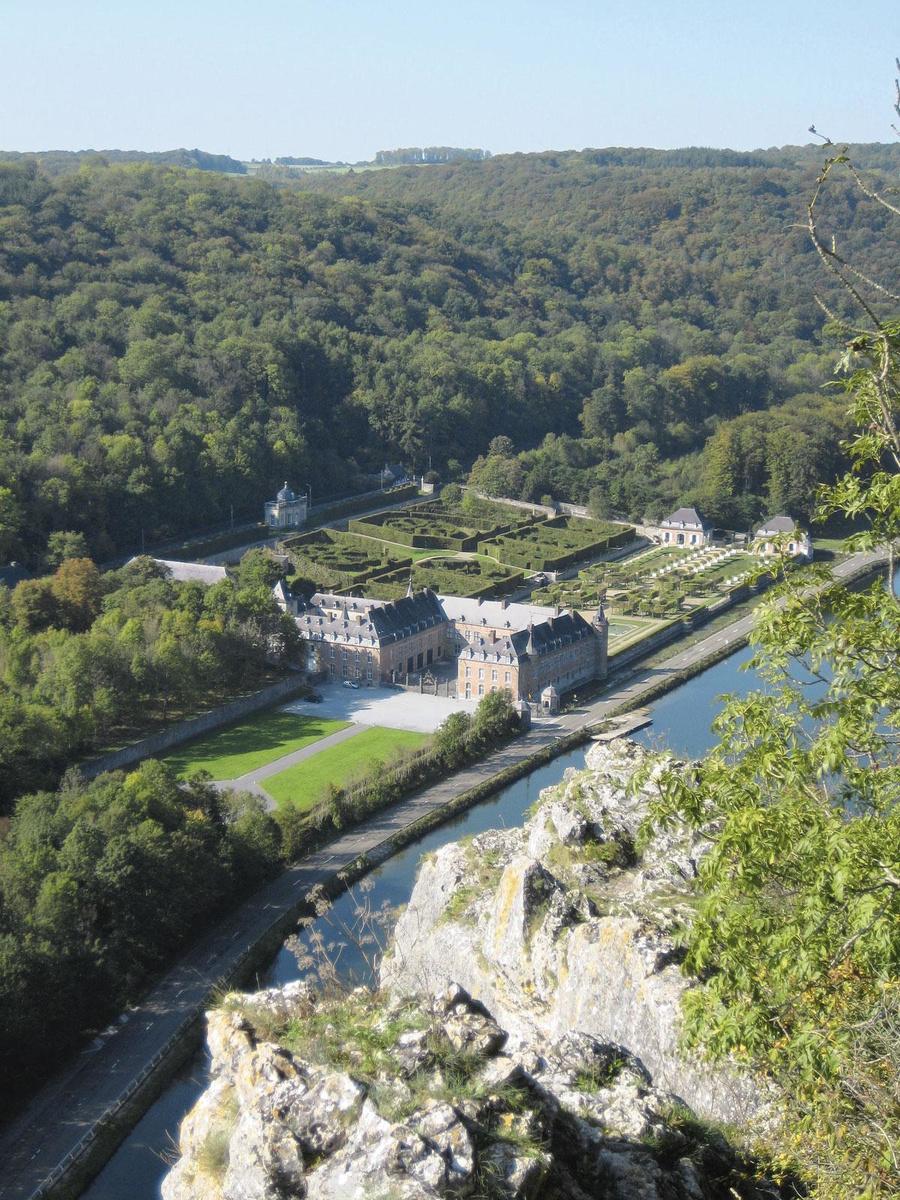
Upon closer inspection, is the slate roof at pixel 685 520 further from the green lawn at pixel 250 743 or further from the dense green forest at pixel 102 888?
the dense green forest at pixel 102 888

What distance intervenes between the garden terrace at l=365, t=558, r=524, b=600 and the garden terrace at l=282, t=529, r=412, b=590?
2.62 feet

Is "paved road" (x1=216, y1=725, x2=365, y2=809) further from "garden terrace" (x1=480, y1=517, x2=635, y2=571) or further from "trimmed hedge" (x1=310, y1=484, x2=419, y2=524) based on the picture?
"trimmed hedge" (x1=310, y1=484, x2=419, y2=524)

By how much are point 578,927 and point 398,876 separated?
1741 cm

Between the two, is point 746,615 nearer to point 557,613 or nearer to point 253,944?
point 557,613

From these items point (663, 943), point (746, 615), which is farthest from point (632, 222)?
point (663, 943)

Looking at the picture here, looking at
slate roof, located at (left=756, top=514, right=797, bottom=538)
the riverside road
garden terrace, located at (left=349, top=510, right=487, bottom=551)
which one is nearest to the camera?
the riverside road

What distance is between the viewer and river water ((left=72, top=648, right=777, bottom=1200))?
19.9 m

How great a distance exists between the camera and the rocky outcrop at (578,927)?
11.8 meters

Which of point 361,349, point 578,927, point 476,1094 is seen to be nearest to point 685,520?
point 361,349

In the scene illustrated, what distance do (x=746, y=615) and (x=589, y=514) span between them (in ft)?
62.2

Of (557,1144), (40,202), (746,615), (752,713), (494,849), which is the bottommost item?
(746,615)

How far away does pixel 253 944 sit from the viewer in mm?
26234

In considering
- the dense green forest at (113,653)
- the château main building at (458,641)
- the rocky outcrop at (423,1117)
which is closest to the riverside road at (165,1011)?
the château main building at (458,641)

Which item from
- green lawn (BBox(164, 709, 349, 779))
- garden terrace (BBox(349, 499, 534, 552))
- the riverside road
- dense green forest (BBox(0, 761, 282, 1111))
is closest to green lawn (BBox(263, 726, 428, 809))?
green lawn (BBox(164, 709, 349, 779))
